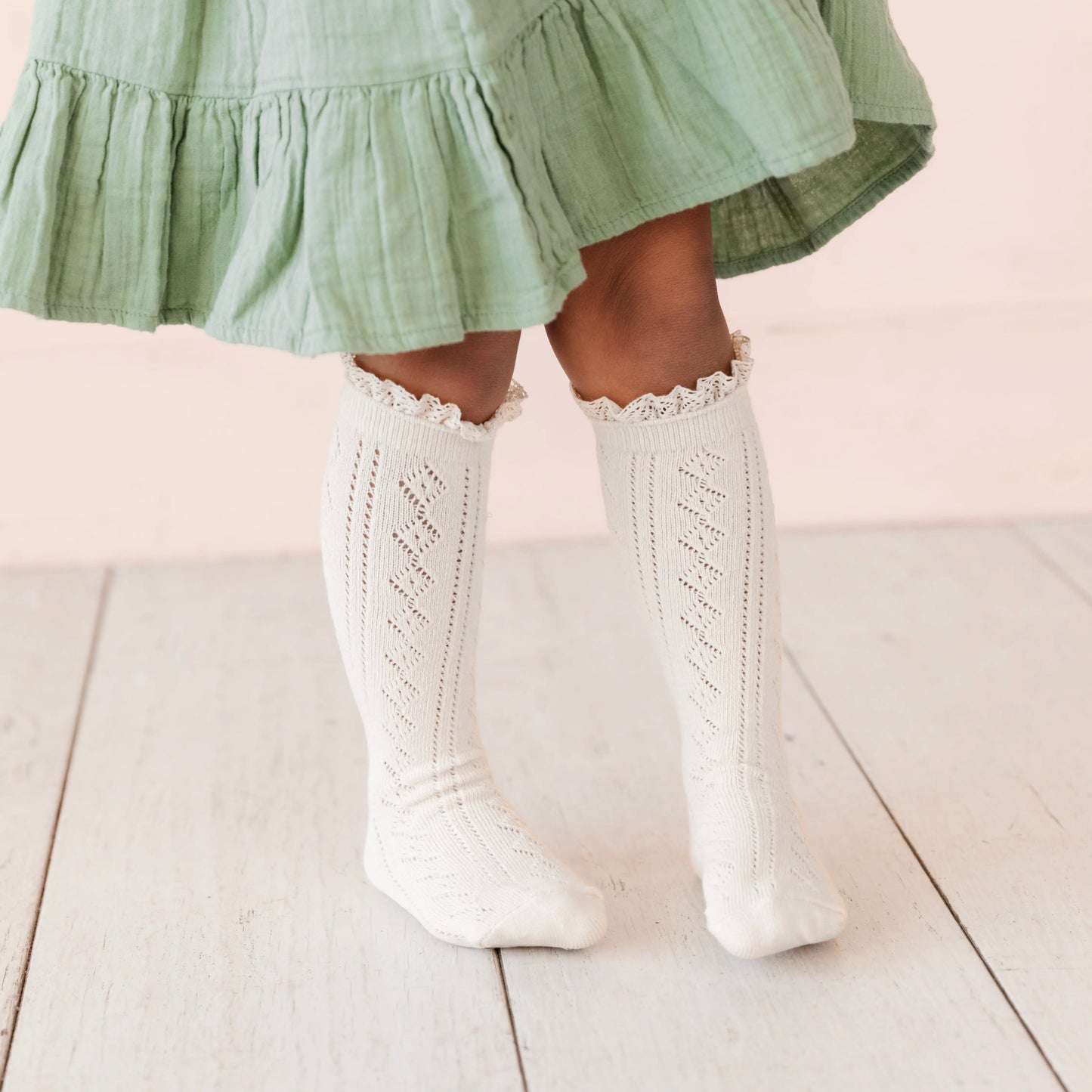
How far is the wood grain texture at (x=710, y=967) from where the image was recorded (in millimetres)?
656

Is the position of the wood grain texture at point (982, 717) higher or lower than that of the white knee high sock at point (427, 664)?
lower

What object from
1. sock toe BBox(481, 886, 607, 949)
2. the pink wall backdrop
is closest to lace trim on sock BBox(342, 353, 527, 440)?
sock toe BBox(481, 886, 607, 949)

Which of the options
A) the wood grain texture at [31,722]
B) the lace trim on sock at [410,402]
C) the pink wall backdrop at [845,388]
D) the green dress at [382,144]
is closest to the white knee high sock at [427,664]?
the lace trim on sock at [410,402]

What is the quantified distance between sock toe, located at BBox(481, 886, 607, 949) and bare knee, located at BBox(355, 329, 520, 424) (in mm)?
285

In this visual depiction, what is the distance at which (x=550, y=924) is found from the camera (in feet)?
2.43

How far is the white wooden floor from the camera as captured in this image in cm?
67

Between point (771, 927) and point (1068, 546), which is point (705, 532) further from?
point (1068, 546)

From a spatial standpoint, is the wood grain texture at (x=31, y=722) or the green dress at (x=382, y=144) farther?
the wood grain texture at (x=31, y=722)

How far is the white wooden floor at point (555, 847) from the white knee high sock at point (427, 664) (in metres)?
0.03

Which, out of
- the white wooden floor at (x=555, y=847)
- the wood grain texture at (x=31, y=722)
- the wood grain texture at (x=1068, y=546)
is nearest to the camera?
the white wooden floor at (x=555, y=847)

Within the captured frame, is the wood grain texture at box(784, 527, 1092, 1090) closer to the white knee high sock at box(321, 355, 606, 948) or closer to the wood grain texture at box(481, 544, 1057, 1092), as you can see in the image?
the wood grain texture at box(481, 544, 1057, 1092)

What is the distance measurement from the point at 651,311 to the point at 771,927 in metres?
0.35

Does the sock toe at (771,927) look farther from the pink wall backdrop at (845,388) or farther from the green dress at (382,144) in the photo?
the pink wall backdrop at (845,388)

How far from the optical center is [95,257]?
0.64m
